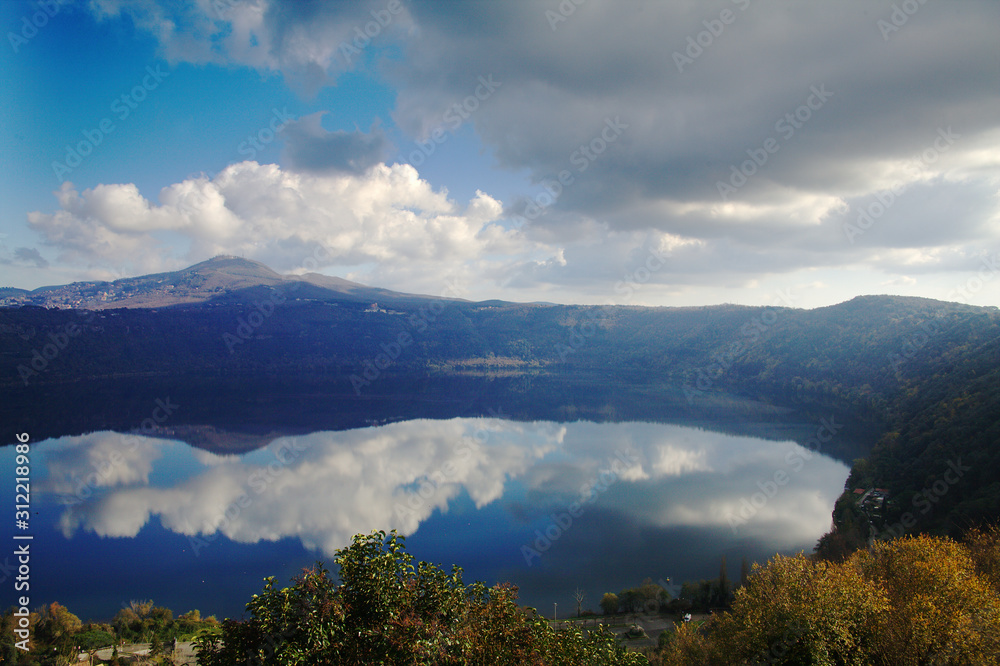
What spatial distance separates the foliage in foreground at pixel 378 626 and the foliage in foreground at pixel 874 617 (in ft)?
21.2

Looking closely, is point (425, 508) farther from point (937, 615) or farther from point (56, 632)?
point (937, 615)

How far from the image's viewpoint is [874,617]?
11.6m

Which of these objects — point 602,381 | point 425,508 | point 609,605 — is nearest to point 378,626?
point 609,605

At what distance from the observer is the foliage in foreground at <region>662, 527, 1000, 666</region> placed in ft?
33.5

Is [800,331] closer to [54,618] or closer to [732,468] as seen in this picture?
[732,468]

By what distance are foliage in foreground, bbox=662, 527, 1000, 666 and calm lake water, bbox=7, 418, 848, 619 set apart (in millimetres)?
17867

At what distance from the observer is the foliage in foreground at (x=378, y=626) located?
21.9 feet

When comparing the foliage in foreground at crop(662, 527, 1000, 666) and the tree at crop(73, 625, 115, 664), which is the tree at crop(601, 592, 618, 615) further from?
the tree at crop(73, 625, 115, 664)

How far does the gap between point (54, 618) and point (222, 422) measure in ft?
221

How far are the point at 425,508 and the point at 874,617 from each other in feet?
130

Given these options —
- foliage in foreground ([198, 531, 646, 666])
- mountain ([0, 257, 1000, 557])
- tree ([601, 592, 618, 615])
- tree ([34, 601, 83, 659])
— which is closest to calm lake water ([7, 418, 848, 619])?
tree ([601, 592, 618, 615])

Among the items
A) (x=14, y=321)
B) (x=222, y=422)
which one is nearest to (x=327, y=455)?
(x=222, y=422)

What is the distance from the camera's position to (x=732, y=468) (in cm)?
6016

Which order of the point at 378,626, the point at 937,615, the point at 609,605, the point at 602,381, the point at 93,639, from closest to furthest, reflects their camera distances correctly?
the point at 378,626, the point at 937,615, the point at 93,639, the point at 609,605, the point at 602,381
